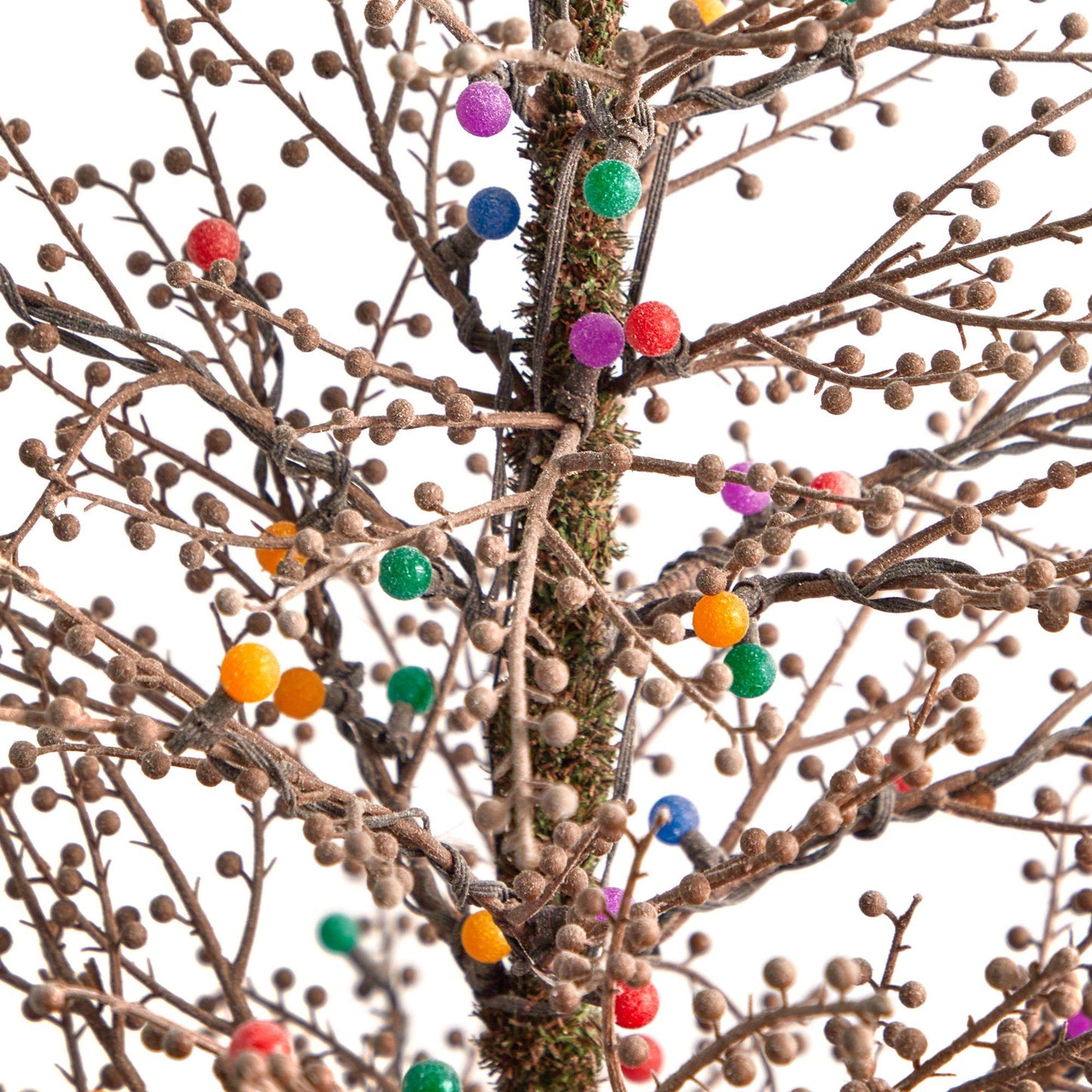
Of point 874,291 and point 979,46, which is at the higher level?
point 979,46

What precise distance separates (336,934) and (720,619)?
0.38 meters

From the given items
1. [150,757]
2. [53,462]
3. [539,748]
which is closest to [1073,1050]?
[539,748]

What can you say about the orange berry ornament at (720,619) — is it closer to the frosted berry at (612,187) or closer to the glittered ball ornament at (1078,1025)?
the frosted berry at (612,187)

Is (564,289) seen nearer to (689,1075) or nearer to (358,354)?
(358,354)

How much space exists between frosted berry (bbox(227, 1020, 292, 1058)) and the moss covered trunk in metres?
0.27

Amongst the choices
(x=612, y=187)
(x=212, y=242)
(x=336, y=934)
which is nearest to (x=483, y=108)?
(x=612, y=187)

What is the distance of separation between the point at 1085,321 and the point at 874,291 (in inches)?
3.9

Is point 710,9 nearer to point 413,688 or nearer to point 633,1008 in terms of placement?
point 413,688

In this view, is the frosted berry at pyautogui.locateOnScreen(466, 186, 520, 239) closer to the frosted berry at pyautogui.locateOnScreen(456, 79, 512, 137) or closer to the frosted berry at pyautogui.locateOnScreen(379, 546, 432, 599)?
the frosted berry at pyautogui.locateOnScreen(456, 79, 512, 137)

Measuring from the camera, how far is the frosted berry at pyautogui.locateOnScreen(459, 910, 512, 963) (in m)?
0.73

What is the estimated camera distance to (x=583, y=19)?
0.80 m

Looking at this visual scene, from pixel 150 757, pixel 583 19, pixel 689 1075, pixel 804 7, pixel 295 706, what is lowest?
pixel 689 1075

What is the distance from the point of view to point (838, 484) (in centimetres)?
82

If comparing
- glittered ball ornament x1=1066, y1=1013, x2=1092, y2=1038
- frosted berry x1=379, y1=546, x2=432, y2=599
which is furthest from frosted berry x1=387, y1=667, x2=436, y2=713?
glittered ball ornament x1=1066, y1=1013, x2=1092, y2=1038
